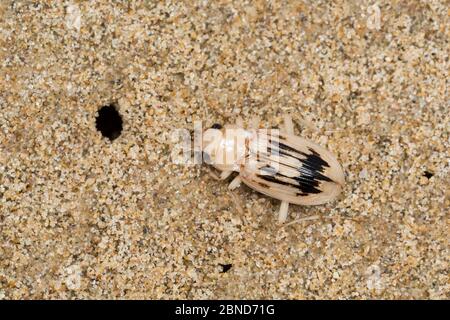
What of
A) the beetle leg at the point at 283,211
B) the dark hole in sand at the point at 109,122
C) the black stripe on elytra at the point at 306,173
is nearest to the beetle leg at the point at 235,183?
the black stripe on elytra at the point at 306,173

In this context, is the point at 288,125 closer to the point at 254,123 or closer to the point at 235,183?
the point at 254,123

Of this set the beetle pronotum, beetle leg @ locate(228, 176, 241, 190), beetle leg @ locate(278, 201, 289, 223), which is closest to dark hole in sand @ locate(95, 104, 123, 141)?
the beetle pronotum

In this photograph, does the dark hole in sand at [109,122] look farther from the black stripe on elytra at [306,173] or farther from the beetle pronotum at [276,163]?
the black stripe on elytra at [306,173]

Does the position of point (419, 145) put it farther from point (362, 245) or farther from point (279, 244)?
point (279, 244)

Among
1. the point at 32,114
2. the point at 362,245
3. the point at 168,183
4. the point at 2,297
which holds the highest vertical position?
the point at 32,114

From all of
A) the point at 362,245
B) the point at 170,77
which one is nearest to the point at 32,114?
the point at 170,77

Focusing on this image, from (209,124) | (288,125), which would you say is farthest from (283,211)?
(209,124)

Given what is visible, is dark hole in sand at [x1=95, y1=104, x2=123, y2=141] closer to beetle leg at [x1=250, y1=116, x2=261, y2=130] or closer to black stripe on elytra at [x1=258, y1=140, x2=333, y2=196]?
beetle leg at [x1=250, y1=116, x2=261, y2=130]

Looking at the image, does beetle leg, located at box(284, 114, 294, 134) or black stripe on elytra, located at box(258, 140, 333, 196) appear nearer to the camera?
black stripe on elytra, located at box(258, 140, 333, 196)
